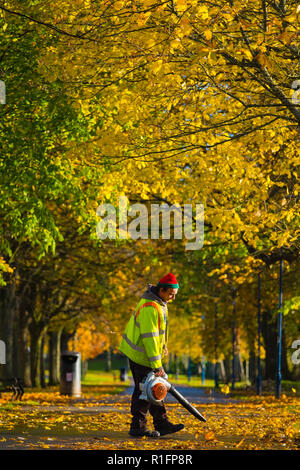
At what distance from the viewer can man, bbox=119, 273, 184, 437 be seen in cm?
928

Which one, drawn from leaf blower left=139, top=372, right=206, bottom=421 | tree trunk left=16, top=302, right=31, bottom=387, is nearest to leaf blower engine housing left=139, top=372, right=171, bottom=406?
leaf blower left=139, top=372, right=206, bottom=421

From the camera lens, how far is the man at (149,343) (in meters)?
9.28

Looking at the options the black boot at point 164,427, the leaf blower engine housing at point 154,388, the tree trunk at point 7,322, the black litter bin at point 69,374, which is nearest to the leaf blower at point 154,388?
the leaf blower engine housing at point 154,388

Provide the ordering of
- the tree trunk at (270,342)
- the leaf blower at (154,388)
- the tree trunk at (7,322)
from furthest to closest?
1. the tree trunk at (270,342)
2. the tree trunk at (7,322)
3. the leaf blower at (154,388)

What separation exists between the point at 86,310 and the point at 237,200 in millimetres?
21798

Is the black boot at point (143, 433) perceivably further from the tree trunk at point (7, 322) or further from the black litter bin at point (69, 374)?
the tree trunk at point (7, 322)

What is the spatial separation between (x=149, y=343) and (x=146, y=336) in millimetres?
90

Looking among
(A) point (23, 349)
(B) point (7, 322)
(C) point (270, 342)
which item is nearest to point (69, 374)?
(B) point (7, 322)

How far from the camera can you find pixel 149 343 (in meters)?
9.24

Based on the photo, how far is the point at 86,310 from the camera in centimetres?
3728

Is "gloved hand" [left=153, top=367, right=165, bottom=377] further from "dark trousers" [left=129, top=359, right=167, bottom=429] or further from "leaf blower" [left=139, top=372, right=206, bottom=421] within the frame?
"dark trousers" [left=129, top=359, right=167, bottom=429]
